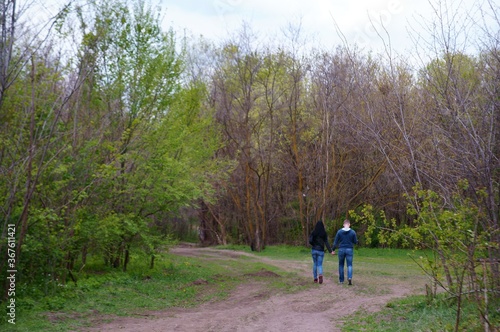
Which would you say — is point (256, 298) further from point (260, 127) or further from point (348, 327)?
point (260, 127)

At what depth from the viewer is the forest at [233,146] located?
8805 mm

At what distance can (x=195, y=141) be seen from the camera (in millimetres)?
22719

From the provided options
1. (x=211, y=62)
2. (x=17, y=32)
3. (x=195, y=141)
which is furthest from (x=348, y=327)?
(x=211, y=62)

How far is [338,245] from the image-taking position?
1435cm

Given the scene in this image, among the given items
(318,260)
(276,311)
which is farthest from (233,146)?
(276,311)

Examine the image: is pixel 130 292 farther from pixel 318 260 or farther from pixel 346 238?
pixel 346 238

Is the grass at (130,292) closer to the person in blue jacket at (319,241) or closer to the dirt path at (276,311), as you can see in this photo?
the dirt path at (276,311)

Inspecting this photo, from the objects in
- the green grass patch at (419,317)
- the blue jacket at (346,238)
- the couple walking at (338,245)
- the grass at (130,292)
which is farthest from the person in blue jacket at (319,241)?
the green grass patch at (419,317)

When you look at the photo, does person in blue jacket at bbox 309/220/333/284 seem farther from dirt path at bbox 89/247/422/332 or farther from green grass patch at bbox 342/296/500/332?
green grass patch at bbox 342/296/500/332

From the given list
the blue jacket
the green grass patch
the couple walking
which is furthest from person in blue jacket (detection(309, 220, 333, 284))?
the green grass patch

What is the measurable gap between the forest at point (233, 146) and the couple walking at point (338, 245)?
140cm

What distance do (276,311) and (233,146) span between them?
24.0 meters

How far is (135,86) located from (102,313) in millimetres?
7982

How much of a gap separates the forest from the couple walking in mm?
1396
